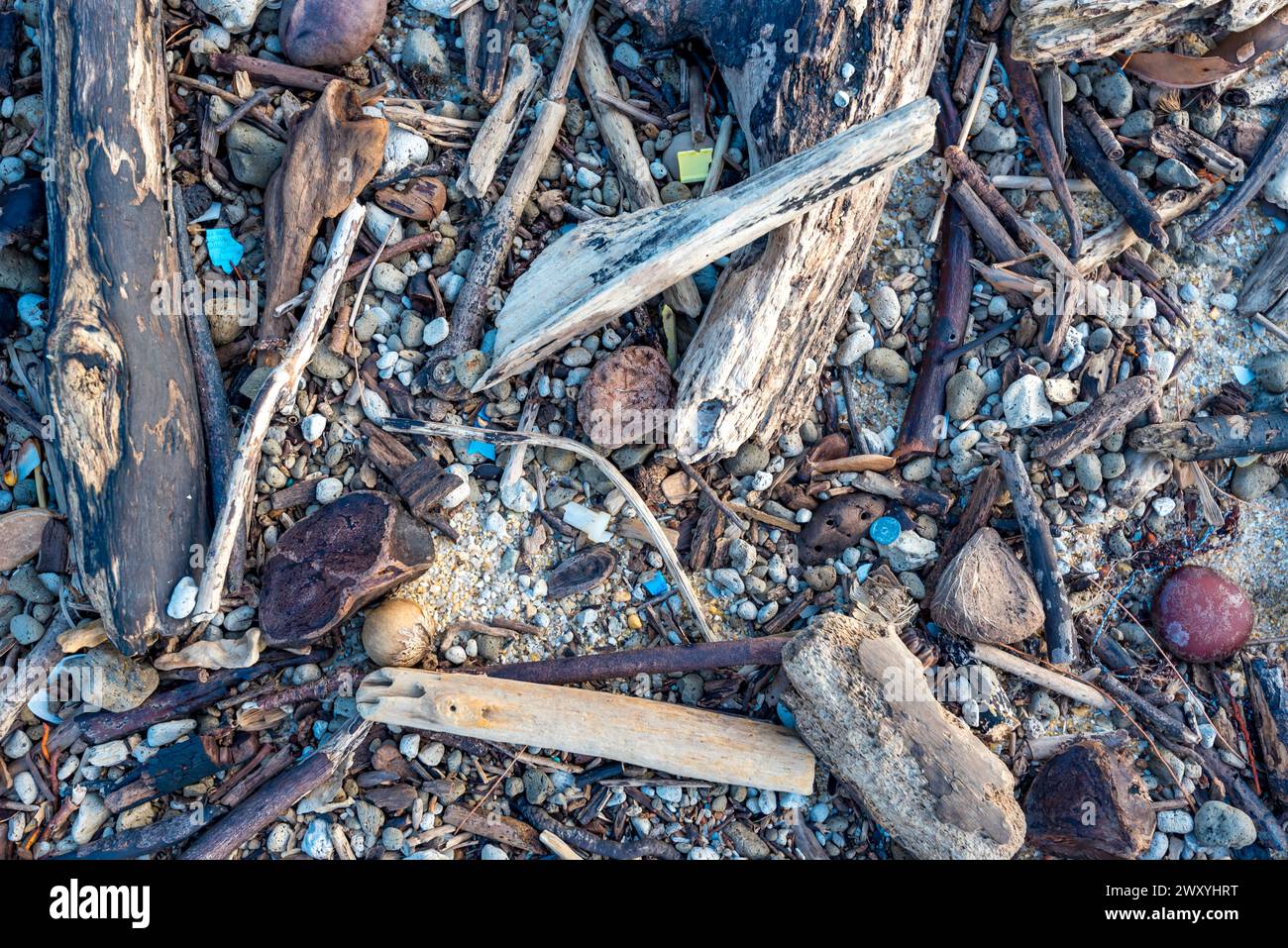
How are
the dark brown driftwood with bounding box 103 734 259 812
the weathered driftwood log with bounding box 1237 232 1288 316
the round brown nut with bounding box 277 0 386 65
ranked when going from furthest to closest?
1. the weathered driftwood log with bounding box 1237 232 1288 316
2. the round brown nut with bounding box 277 0 386 65
3. the dark brown driftwood with bounding box 103 734 259 812

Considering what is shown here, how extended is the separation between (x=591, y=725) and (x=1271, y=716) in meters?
3.28

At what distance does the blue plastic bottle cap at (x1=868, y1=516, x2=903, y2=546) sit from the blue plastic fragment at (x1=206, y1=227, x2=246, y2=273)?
331cm

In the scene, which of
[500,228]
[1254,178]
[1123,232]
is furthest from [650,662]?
[1254,178]

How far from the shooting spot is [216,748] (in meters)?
3.75

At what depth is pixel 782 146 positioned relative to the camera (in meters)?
3.66

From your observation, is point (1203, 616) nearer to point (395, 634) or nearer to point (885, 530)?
point (885, 530)

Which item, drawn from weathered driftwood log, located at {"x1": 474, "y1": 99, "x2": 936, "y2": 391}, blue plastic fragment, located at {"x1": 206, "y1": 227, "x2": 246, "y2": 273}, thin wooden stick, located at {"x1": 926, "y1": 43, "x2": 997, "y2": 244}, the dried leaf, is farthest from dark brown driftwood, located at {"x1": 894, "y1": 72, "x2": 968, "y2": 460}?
the dried leaf


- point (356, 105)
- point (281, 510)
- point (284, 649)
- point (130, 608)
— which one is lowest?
point (284, 649)

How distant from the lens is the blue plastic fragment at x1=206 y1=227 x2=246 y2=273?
3.84 meters

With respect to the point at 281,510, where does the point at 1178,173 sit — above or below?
above

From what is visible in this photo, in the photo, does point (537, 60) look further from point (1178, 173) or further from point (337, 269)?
point (1178, 173)

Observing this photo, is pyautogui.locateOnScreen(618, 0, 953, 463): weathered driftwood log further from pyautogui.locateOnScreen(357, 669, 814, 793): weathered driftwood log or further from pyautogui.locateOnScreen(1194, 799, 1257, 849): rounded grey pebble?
pyautogui.locateOnScreen(1194, 799, 1257, 849): rounded grey pebble
